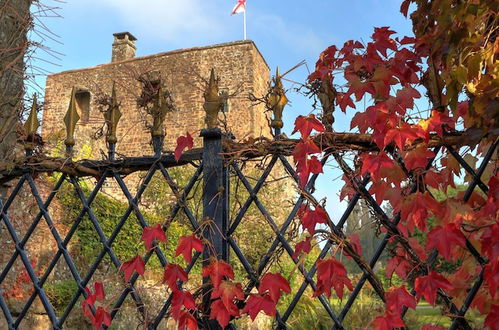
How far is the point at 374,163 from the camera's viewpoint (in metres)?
1.71

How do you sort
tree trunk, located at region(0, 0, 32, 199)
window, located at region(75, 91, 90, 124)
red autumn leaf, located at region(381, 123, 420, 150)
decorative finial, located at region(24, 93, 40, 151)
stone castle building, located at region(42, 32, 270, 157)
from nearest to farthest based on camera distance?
red autumn leaf, located at region(381, 123, 420, 150) → decorative finial, located at region(24, 93, 40, 151) → tree trunk, located at region(0, 0, 32, 199) → stone castle building, located at region(42, 32, 270, 157) → window, located at region(75, 91, 90, 124)

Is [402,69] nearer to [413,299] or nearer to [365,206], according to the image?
[365,206]

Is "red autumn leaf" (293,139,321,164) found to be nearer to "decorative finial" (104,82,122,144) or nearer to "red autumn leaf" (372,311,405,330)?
"red autumn leaf" (372,311,405,330)

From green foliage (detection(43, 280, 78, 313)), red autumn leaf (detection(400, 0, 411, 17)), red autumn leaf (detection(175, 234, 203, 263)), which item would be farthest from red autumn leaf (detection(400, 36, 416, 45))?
green foliage (detection(43, 280, 78, 313))

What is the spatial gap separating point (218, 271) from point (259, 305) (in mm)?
210

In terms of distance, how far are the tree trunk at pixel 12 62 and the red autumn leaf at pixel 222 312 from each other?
1.76 meters

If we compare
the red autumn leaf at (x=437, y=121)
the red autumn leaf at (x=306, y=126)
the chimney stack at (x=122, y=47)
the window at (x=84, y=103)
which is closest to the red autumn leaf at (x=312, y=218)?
the red autumn leaf at (x=306, y=126)

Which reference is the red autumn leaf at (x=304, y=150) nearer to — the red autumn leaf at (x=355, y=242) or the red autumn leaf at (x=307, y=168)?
the red autumn leaf at (x=307, y=168)

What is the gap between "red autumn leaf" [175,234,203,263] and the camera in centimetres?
184

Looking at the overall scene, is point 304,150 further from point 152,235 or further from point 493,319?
point 493,319

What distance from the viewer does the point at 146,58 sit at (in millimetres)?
17812

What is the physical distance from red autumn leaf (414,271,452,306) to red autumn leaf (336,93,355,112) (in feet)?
2.35

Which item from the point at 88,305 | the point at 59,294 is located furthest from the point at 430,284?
A: the point at 59,294

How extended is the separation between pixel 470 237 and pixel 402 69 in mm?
703
